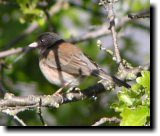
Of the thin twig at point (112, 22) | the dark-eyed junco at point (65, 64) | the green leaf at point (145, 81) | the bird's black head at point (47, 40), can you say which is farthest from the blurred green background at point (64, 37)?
the green leaf at point (145, 81)

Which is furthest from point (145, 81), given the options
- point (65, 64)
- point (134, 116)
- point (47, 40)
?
point (47, 40)

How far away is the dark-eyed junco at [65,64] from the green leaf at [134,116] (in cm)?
154

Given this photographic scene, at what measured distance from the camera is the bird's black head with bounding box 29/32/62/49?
5441 millimetres

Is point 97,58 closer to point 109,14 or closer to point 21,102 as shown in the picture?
point 109,14

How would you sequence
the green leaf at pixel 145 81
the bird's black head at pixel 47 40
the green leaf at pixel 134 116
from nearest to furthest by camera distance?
1. the green leaf at pixel 134 116
2. the green leaf at pixel 145 81
3. the bird's black head at pixel 47 40

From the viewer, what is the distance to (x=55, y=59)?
16.9 feet

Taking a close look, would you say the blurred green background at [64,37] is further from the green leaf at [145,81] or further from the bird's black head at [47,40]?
the green leaf at [145,81]

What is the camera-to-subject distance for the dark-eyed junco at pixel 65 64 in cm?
480

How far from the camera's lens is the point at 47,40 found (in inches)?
217

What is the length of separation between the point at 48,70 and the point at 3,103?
180 cm

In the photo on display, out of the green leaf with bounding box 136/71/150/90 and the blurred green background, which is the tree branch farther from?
the blurred green background

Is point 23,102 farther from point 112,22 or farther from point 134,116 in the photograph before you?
point 112,22

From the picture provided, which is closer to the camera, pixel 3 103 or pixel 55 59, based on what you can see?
pixel 3 103

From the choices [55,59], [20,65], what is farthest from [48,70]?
[20,65]
